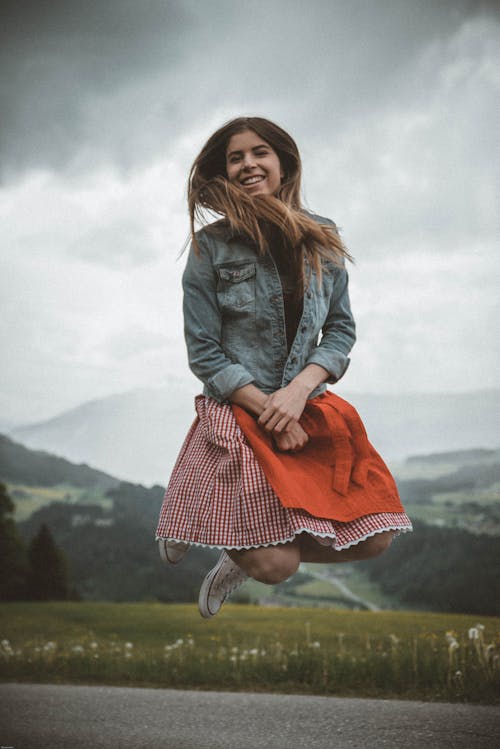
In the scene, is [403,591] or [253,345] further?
[403,591]

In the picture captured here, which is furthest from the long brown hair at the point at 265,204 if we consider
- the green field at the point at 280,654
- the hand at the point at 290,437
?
the green field at the point at 280,654

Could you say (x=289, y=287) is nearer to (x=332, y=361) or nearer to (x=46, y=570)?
(x=332, y=361)

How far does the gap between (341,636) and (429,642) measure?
2.66 ft

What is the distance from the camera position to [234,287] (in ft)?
6.97

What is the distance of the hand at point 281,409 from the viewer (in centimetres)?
197

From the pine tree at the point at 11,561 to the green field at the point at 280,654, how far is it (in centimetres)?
129

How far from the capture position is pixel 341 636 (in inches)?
188

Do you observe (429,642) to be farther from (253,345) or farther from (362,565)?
(362,565)

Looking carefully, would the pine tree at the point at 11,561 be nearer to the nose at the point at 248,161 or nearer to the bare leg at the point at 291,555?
the bare leg at the point at 291,555

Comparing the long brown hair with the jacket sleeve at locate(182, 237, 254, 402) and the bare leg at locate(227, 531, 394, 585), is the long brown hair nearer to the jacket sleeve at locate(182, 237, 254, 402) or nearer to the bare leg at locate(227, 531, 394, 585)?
the jacket sleeve at locate(182, 237, 254, 402)

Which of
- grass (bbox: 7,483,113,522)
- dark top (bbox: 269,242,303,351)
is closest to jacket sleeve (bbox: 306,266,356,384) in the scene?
dark top (bbox: 269,242,303,351)

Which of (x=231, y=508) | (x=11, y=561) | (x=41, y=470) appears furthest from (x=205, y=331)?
(x=41, y=470)

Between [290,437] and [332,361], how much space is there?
33cm

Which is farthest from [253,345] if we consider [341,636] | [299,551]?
[341,636]
